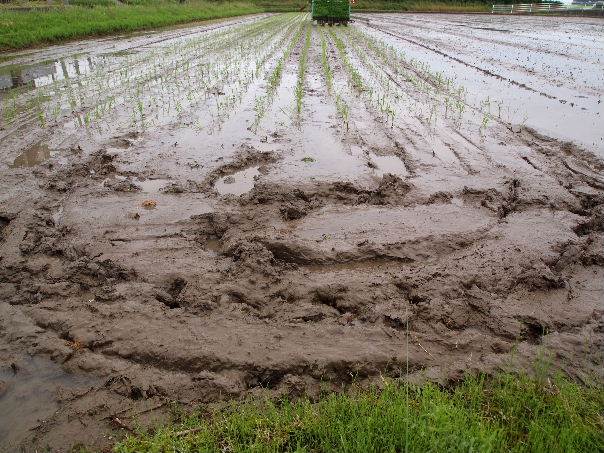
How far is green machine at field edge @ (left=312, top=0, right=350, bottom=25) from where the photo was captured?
27766 mm

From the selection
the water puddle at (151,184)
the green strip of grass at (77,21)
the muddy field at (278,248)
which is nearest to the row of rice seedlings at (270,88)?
the muddy field at (278,248)

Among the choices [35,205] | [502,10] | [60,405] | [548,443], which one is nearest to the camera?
[548,443]

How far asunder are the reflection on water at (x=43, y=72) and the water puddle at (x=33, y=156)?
4.97 metres

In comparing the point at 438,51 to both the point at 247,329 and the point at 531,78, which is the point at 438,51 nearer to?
the point at 531,78

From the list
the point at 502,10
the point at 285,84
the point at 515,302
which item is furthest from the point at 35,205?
the point at 502,10

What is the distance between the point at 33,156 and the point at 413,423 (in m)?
6.30

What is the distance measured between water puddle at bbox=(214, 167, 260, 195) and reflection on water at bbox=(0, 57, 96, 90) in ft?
24.7

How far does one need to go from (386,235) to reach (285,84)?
7.37m

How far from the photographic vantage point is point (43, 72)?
39.4ft

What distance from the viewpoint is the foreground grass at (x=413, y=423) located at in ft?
7.12

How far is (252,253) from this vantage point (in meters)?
4.02

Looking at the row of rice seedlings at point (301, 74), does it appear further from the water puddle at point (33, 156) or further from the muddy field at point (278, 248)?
the water puddle at point (33, 156)

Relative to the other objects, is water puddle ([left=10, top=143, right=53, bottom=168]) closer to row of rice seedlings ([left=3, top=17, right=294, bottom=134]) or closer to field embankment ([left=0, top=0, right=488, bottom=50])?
row of rice seedlings ([left=3, top=17, right=294, bottom=134])

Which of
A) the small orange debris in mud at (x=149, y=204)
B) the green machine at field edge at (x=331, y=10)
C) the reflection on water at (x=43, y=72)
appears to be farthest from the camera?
the green machine at field edge at (x=331, y=10)
